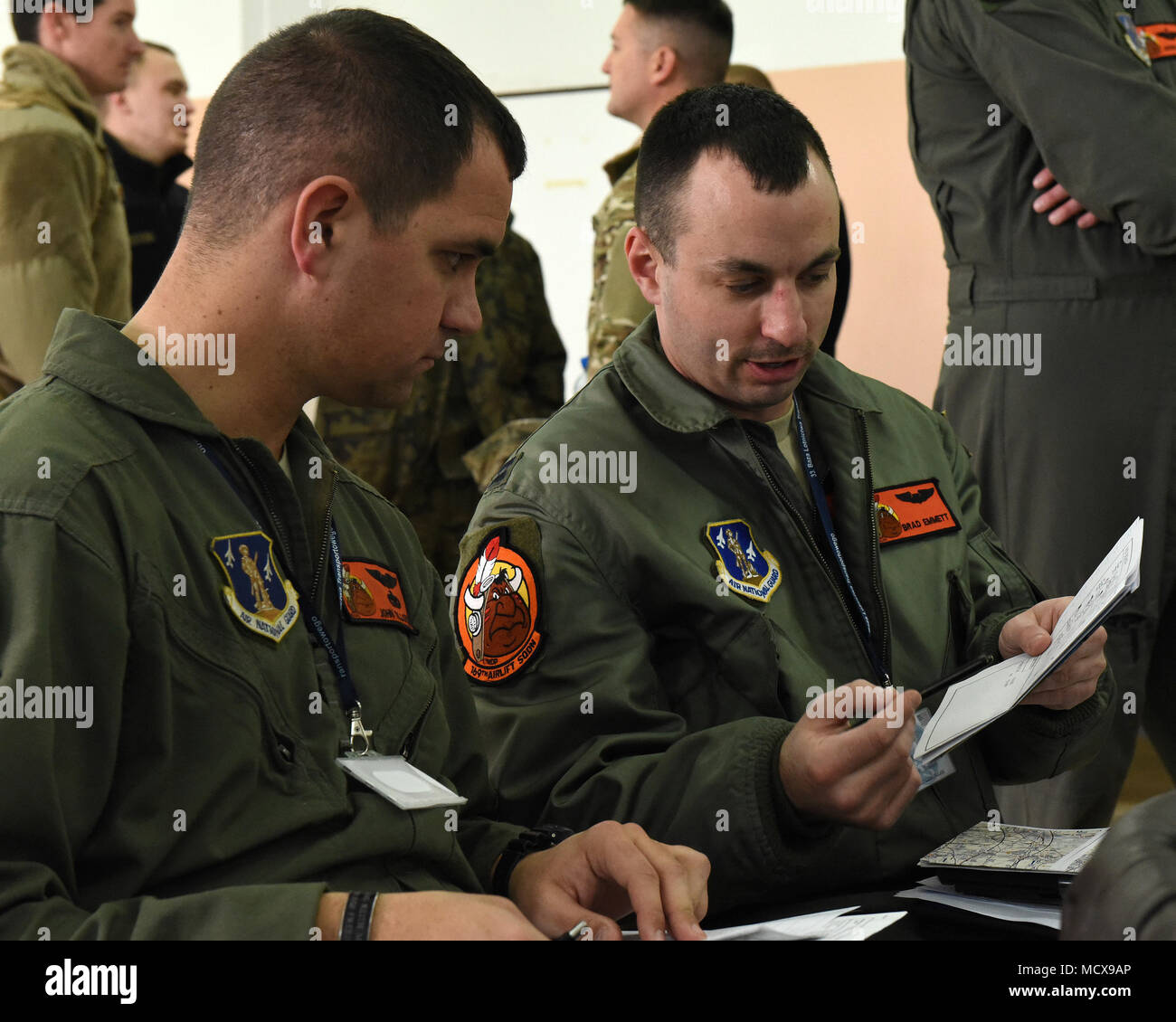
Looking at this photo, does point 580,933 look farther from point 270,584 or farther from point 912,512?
point 912,512

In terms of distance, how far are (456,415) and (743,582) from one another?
205 centimetres

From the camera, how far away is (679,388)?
5.36 ft

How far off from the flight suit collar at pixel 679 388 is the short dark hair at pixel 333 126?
0.51 m

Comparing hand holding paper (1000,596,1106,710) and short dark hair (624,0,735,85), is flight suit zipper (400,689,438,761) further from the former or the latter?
short dark hair (624,0,735,85)

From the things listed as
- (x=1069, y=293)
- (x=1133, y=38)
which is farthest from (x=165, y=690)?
(x=1133, y=38)

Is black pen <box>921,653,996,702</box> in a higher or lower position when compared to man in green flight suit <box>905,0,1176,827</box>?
lower

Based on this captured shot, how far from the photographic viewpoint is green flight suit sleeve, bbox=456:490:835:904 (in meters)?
1.34

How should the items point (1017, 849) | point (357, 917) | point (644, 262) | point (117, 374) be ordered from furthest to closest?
point (644, 262), point (1017, 849), point (117, 374), point (357, 917)

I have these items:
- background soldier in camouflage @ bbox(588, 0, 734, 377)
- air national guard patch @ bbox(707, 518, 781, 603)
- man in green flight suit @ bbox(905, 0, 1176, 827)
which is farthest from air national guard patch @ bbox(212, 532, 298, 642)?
background soldier in camouflage @ bbox(588, 0, 734, 377)

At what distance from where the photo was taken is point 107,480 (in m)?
0.99

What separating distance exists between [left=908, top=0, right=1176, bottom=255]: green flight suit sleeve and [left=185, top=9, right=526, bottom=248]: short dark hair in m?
1.25

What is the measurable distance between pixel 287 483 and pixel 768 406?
733mm

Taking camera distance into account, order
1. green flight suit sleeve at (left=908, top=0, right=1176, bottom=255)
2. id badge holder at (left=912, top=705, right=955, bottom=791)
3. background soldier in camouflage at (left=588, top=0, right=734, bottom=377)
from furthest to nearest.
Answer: background soldier in camouflage at (left=588, top=0, right=734, bottom=377) < green flight suit sleeve at (left=908, top=0, right=1176, bottom=255) < id badge holder at (left=912, top=705, right=955, bottom=791)
